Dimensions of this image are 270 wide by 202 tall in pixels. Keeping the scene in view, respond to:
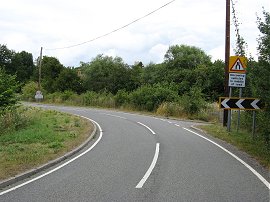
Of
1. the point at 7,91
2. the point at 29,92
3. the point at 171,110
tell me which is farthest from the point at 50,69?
the point at 7,91

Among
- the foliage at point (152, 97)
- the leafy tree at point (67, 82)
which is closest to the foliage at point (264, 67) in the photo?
the foliage at point (152, 97)

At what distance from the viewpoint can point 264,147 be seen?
14375mm

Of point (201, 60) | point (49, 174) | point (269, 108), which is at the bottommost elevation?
point (49, 174)

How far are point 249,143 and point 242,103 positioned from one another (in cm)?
190

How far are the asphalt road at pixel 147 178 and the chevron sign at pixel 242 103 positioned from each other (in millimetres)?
2217

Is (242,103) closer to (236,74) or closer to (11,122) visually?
(236,74)

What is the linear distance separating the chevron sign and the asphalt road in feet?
7.27

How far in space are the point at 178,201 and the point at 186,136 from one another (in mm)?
11901

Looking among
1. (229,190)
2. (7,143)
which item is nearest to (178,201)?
(229,190)

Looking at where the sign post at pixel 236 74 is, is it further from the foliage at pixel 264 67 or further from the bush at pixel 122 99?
the bush at pixel 122 99

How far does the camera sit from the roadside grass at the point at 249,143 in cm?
1279

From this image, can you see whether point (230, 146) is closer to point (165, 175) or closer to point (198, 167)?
point (198, 167)

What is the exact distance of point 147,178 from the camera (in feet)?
32.6

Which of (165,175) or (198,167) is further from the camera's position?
(198,167)
